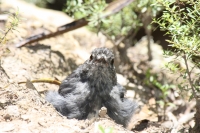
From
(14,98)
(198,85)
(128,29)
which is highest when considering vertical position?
(128,29)

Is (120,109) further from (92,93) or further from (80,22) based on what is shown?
(80,22)

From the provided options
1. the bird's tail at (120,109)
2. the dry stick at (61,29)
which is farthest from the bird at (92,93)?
the dry stick at (61,29)

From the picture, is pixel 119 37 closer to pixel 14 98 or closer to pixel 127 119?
pixel 127 119

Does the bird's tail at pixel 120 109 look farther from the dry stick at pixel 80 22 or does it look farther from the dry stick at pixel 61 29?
the dry stick at pixel 61 29

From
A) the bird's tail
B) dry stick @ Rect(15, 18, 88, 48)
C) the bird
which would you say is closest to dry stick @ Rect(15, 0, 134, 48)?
dry stick @ Rect(15, 18, 88, 48)

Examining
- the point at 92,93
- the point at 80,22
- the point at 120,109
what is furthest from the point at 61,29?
the point at 120,109

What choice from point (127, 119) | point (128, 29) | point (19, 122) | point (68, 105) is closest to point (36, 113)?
point (19, 122)

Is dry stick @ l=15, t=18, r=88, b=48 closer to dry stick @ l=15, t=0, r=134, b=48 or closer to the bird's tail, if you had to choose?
dry stick @ l=15, t=0, r=134, b=48

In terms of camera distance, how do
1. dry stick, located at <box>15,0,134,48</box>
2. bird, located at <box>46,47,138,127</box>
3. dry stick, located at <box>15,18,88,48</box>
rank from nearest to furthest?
bird, located at <box>46,47,138,127</box> < dry stick, located at <box>15,0,134,48</box> < dry stick, located at <box>15,18,88,48</box>

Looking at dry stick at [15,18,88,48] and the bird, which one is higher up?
dry stick at [15,18,88,48]
